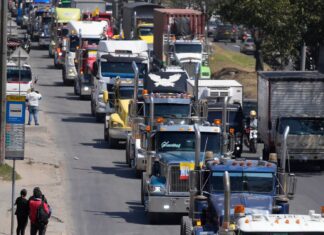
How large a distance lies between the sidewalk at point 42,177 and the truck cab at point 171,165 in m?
→ 2.14

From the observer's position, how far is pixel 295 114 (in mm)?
39469

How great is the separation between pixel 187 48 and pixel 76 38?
18.7 feet

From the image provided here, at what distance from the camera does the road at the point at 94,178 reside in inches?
1136

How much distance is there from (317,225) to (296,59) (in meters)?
45.9

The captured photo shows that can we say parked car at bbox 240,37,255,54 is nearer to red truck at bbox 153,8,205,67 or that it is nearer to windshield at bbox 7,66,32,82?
red truck at bbox 153,8,205,67

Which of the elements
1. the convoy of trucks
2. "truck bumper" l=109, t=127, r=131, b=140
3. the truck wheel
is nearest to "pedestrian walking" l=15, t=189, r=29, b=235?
the convoy of trucks

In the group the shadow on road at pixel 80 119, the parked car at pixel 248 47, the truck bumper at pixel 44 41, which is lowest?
the parked car at pixel 248 47

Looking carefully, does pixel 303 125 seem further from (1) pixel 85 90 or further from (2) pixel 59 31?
(2) pixel 59 31

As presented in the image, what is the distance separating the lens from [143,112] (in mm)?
36906

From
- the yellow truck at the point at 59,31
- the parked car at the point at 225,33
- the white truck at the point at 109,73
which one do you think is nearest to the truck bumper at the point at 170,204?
the white truck at the point at 109,73

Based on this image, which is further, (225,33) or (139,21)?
(225,33)

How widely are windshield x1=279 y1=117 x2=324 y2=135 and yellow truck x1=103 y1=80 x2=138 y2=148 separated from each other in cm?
533

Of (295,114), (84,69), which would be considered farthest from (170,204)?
(84,69)

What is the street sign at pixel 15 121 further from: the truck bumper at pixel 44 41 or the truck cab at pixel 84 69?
the truck bumper at pixel 44 41
